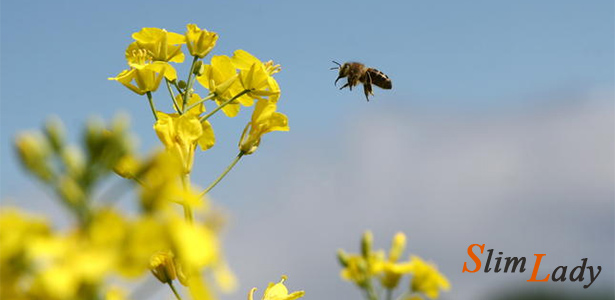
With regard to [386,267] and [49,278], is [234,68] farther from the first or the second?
[49,278]

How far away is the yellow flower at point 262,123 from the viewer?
347 centimetres

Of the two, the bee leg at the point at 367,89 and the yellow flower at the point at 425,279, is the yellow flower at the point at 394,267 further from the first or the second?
the bee leg at the point at 367,89

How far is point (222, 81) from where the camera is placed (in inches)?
146

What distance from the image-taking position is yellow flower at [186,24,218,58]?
3676mm

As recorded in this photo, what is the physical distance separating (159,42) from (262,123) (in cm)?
62

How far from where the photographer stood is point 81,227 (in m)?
1.84

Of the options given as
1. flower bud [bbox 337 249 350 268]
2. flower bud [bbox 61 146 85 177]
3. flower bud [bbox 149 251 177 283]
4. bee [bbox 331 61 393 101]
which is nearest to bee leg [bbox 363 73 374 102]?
bee [bbox 331 61 393 101]

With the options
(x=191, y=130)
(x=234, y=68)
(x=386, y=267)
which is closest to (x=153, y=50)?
(x=234, y=68)

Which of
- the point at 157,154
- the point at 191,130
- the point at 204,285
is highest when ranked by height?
the point at 191,130

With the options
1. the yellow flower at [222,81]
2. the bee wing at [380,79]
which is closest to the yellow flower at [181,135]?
the yellow flower at [222,81]

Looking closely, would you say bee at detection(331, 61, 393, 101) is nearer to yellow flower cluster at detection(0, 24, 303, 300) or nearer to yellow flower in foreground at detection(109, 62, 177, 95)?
yellow flower in foreground at detection(109, 62, 177, 95)

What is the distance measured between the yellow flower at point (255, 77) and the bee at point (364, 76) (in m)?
1.71

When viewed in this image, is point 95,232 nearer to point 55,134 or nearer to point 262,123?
point 55,134

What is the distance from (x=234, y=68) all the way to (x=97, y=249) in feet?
6.63
